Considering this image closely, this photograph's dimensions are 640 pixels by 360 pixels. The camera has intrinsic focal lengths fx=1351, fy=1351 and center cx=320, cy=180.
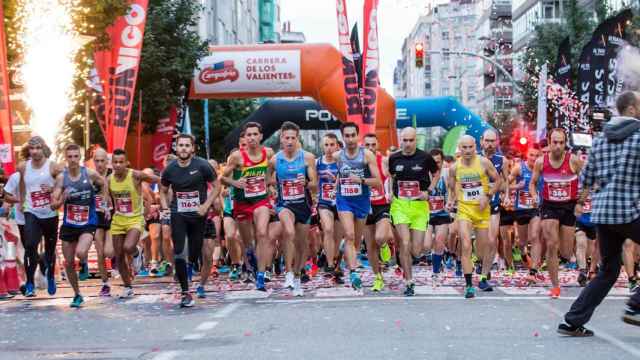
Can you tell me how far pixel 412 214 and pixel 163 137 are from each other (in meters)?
19.3

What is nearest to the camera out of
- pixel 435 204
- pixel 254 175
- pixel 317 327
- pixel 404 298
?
pixel 317 327

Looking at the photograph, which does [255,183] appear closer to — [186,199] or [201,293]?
[201,293]

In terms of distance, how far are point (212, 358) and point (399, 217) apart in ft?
21.9

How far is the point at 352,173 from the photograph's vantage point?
15.8 meters

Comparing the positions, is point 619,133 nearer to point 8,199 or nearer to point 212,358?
A: point 212,358

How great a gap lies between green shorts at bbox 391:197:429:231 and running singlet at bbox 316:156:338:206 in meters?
1.14

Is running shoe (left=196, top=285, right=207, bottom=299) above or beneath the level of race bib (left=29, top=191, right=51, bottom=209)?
beneath

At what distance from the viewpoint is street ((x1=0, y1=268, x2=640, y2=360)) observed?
9.44 meters

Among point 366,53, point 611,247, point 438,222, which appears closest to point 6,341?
A: point 611,247

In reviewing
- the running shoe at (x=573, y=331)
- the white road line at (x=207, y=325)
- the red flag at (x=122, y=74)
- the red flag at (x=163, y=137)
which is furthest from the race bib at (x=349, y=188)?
the red flag at (x=163, y=137)

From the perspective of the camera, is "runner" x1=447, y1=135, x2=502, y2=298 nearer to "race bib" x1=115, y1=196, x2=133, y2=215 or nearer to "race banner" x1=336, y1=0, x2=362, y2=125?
"race bib" x1=115, y1=196, x2=133, y2=215

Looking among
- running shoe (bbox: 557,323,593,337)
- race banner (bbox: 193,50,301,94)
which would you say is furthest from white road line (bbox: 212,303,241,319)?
race banner (bbox: 193,50,301,94)

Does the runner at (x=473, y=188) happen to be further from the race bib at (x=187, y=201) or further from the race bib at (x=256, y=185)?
the race bib at (x=187, y=201)

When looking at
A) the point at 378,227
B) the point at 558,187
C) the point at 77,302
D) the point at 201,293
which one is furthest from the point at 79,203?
the point at 558,187
